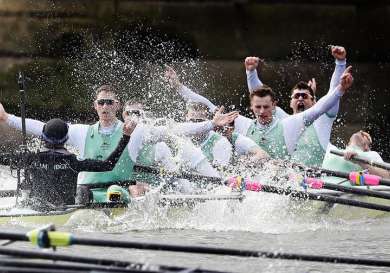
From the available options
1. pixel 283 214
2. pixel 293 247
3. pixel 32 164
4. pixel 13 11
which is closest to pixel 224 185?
pixel 283 214

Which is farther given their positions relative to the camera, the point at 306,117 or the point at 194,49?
the point at 194,49

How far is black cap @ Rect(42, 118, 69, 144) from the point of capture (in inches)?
223

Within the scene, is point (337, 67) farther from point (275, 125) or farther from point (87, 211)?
point (87, 211)

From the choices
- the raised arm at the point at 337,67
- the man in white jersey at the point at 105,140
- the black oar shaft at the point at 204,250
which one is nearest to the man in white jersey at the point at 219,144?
the raised arm at the point at 337,67

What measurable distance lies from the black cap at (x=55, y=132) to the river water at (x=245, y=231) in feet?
1.56

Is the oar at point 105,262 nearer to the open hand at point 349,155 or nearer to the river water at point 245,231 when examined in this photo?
the river water at point 245,231

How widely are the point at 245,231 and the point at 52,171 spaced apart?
1.29m

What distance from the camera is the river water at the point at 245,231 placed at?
5.07 meters

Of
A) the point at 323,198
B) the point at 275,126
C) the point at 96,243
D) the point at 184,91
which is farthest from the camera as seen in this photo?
the point at 184,91

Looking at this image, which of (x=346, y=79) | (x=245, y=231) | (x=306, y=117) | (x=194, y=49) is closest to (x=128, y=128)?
(x=245, y=231)

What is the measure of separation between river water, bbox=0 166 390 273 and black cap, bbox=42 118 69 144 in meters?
0.48

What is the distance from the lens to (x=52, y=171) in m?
5.67

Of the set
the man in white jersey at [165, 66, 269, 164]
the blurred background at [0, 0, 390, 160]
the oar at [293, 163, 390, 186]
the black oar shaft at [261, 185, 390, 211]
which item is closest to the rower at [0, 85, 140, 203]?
the man in white jersey at [165, 66, 269, 164]

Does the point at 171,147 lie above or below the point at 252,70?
below
